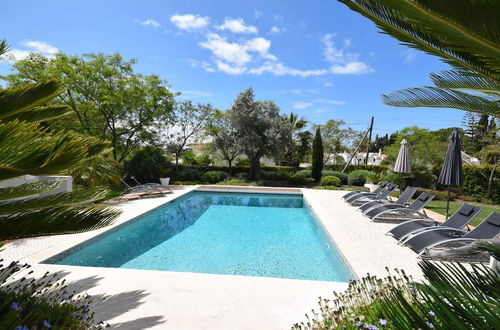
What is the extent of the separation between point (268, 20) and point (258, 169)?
35.9ft

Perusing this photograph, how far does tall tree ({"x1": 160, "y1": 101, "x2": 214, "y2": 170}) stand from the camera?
20922 mm

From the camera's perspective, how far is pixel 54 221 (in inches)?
92.6

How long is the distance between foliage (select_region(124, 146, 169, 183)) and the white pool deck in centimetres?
1207

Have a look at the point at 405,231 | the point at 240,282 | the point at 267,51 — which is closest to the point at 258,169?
the point at 267,51

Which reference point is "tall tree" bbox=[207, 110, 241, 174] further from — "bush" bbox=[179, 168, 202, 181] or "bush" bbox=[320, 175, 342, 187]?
"bush" bbox=[320, 175, 342, 187]

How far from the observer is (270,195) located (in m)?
15.7

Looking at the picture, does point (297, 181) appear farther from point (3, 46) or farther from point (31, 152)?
point (31, 152)

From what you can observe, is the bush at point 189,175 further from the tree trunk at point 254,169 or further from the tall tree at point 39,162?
the tall tree at point 39,162

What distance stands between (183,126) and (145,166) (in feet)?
16.3

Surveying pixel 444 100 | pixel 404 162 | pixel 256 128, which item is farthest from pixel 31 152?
pixel 256 128

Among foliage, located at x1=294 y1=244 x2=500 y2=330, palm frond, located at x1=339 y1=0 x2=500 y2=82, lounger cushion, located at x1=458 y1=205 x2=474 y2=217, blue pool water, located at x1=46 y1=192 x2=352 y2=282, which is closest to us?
foliage, located at x1=294 y1=244 x2=500 y2=330

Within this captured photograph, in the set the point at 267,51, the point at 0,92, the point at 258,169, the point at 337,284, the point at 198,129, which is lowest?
the point at 337,284

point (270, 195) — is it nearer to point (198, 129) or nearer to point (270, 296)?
point (198, 129)

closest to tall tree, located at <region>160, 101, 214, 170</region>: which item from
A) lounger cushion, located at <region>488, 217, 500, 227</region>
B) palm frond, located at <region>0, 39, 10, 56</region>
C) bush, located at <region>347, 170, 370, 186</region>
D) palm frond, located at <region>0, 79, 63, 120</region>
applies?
bush, located at <region>347, 170, 370, 186</region>
